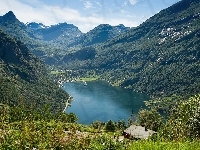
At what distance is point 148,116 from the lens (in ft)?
347

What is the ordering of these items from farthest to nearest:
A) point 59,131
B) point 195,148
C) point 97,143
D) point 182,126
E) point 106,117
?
point 106,117
point 97,143
point 59,131
point 182,126
point 195,148

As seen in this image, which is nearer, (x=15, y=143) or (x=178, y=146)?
(x=178, y=146)

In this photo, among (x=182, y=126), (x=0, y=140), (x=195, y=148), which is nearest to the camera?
(x=195, y=148)

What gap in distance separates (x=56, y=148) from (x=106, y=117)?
191022mm

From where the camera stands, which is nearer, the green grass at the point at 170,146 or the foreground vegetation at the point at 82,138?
the green grass at the point at 170,146

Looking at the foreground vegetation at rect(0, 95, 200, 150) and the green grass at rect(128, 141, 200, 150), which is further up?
the foreground vegetation at rect(0, 95, 200, 150)

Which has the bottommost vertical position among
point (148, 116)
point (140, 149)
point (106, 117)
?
point (140, 149)

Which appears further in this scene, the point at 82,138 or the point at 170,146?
the point at 82,138

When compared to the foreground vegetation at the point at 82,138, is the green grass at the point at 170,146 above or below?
below

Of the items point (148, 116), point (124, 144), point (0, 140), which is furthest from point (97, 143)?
point (148, 116)

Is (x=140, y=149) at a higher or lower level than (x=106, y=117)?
lower

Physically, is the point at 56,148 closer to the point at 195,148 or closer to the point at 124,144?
the point at 124,144

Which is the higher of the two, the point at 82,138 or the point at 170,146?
the point at 82,138

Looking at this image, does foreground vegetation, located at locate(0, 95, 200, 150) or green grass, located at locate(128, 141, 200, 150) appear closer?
green grass, located at locate(128, 141, 200, 150)
